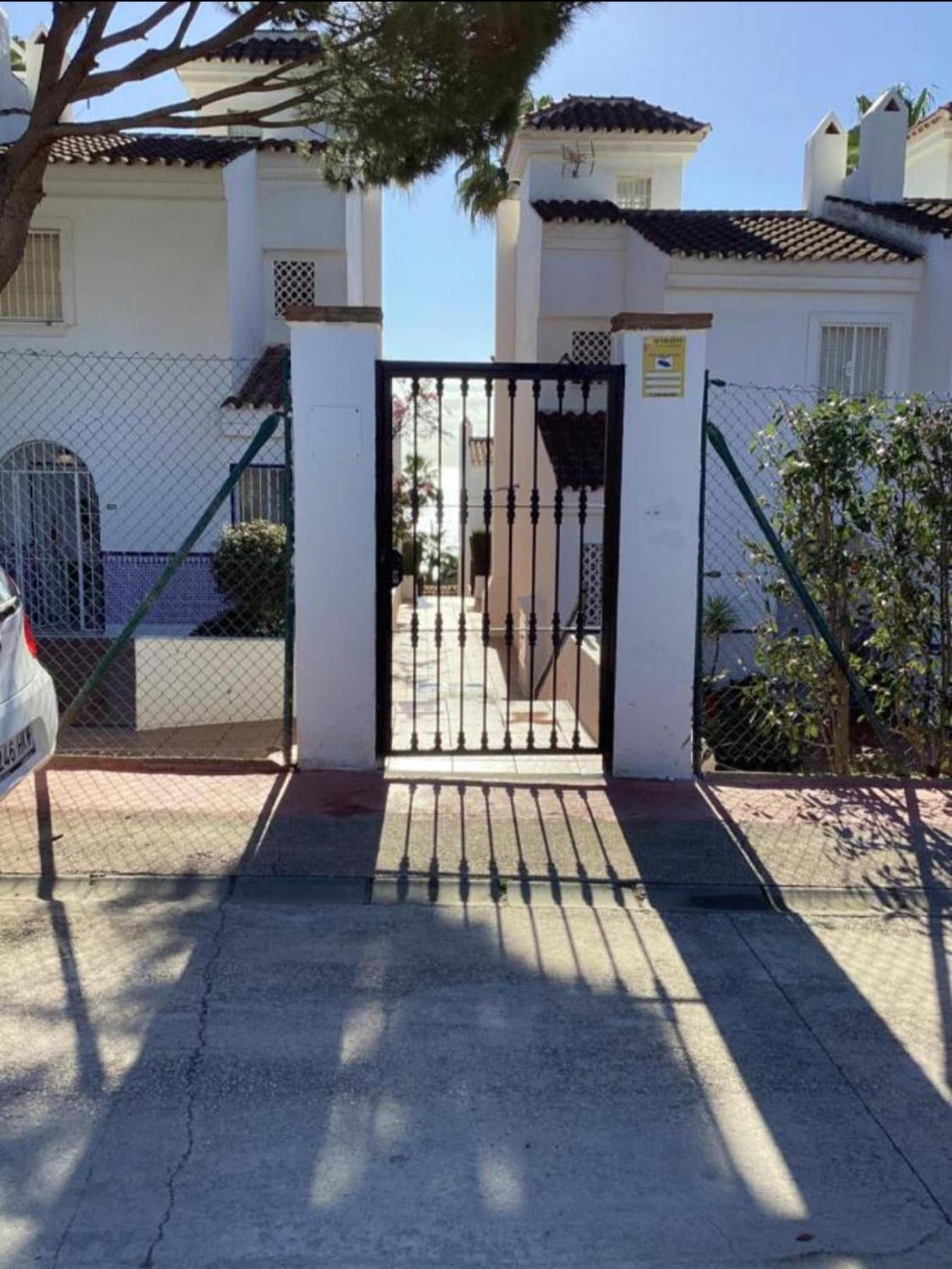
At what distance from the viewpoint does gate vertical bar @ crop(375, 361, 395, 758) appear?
5973mm

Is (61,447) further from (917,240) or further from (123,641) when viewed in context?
(917,240)

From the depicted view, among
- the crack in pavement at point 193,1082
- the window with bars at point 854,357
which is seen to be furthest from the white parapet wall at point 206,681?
the window with bars at point 854,357

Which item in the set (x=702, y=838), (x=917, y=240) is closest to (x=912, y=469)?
(x=702, y=838)

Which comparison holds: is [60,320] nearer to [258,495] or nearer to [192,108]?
[258,495]

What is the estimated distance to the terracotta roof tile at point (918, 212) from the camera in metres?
16.0

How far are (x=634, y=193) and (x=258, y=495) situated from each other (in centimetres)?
1012

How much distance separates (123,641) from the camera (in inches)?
239

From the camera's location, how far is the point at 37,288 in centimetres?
1580

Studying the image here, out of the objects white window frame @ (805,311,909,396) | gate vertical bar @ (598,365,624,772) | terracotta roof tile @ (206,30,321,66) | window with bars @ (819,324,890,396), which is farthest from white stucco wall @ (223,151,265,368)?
gate vertical bar @ (598,365,624,772)

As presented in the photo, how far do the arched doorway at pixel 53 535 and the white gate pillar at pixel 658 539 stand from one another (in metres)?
9.24

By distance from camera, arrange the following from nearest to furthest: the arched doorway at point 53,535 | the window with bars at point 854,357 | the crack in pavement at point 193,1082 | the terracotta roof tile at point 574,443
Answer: the crack in pavement at point 193,1082
the arched doorway at point 53,535
the terracotta roof tile at point 574,443
the window with bars at point 854,357

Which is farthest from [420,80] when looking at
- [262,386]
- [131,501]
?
[131,501]

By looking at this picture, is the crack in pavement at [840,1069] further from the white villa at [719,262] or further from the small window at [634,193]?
the small window at [634,193]

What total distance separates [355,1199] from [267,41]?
18344 millimetres
